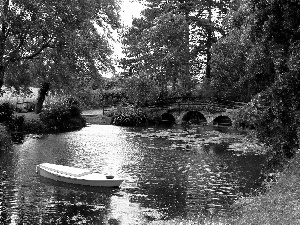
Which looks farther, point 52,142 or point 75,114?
point 75,114

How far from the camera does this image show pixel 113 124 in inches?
2223

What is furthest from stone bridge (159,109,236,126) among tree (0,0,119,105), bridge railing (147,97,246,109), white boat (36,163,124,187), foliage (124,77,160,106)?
white boat (36,163,124,187)

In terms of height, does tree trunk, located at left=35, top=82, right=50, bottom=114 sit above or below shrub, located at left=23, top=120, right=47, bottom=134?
above

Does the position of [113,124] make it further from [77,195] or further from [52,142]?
[77,195]

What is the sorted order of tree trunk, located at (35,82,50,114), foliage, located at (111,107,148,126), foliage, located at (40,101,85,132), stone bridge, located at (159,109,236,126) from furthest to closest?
1. foliage, located at (111,107,148,126)
2. stone bridge, located at (159,109,236,126)
3. tree trunk, located at (35,82,50,114)
4. foliage, located at (40,101,85,132)

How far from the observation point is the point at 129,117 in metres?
55.7

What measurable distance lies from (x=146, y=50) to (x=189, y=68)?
293 inches

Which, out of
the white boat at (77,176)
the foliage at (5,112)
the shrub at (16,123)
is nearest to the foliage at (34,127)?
the shrub at (16,123)

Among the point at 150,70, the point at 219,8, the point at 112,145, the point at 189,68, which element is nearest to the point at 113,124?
the point at 150,70

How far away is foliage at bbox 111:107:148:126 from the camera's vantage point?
55.5 metres

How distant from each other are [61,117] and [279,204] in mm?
37996

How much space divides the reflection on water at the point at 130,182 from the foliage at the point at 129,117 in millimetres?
17690

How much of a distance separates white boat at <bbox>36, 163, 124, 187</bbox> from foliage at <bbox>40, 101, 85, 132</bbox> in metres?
24.2

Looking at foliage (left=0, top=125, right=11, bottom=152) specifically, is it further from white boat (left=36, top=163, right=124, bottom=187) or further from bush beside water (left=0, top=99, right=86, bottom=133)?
white boat (left=36, top=163, right=124, bottom=187)
